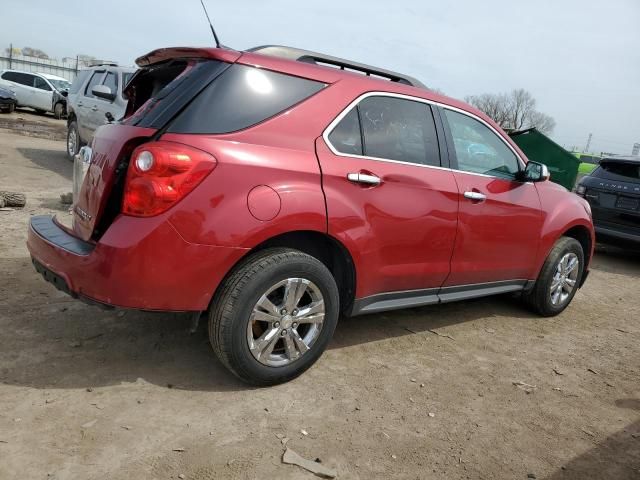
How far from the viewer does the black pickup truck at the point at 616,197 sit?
7469 millimetres

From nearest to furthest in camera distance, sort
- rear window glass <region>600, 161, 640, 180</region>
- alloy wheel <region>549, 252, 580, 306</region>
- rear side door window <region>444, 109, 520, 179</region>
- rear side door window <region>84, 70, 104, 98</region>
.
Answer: rear side door window <region>444, 109, 520, 179</region> → alloy wheel <region>549, 252, 580, 306</region> → rear window glass <region>600, 161, 640, 180</region> → rear side door window <region>84, 70, 104, 98</region>

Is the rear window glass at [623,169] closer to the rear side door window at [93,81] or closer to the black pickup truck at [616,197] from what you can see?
the black pickup truck at [616,197]

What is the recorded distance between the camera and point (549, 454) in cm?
267

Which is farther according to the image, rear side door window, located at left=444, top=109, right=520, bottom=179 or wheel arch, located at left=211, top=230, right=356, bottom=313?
rear side door window, located at left=444, top=109, right=520, bottom=179

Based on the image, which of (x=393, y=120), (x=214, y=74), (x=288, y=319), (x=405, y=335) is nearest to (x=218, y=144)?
(x=214, y=74)

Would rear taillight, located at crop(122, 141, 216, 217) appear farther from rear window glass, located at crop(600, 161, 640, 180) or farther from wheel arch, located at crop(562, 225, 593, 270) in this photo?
rear window glass, located at crop(600, 161, 640, 180)

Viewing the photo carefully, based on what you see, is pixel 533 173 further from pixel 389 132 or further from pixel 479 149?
pixel 389 132

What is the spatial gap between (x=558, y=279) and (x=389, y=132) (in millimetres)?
2496

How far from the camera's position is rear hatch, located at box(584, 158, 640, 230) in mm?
7492

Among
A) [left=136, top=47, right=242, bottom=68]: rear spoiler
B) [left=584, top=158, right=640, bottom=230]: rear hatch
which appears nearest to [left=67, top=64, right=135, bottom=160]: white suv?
[left=136, top=47, right=242, bottom=68]: rear spoiler

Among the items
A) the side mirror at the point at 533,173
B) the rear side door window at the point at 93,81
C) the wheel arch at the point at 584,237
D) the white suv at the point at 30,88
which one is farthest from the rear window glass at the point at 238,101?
the white suv at the point at 30,88

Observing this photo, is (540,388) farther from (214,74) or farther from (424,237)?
(214,74)

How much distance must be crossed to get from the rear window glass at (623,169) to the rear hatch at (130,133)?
Result: 7.00 m

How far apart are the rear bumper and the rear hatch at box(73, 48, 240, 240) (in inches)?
7.2
